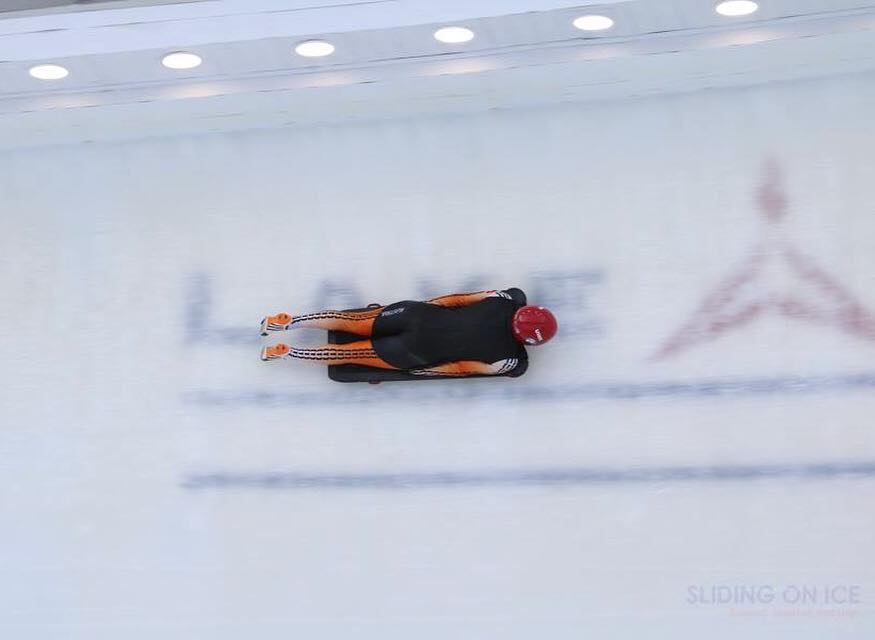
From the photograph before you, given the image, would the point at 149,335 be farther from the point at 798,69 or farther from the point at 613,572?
the point at 798,69

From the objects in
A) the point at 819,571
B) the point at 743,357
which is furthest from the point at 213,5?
the point at 819,571

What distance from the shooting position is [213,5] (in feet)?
14.0

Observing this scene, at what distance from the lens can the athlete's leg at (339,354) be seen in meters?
5.07

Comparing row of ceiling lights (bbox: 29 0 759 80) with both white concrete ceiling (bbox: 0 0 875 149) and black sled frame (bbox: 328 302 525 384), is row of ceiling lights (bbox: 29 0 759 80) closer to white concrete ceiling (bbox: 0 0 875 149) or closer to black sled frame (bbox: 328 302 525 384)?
white concrete ceiling (bbox: 0 0 875 149)

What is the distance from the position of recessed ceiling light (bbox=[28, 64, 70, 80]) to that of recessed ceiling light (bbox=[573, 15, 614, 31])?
2.18 meters

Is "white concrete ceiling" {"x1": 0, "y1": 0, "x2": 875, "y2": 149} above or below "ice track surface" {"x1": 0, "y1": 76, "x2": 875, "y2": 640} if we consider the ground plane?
above

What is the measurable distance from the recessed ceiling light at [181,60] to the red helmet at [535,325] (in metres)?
1.73

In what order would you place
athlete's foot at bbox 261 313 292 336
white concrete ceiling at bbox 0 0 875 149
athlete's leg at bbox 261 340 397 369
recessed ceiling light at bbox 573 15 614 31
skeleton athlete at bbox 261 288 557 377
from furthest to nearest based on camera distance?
athlete's foot at bbox 261 313 292 336
athlete's leg at bbox 261 340 397 369
skeleton athlete at bbox 261 288 557 377
recessed ceiling light at bbox 573 15 614 31
white concrete ceiling at bbox 0 0 875 149

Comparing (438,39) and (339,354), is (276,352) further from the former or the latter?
(438,39)

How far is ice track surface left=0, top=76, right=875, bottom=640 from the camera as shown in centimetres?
490

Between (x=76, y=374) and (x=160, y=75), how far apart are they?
1.50 meters

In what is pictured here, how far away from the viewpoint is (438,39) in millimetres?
4680

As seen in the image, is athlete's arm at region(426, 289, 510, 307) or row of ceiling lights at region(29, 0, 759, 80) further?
athlete's arm at region(426, 289, 510, 307)

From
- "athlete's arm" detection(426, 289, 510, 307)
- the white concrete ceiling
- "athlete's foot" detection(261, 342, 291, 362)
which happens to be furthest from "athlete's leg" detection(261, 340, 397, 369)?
the white concrete ceiling
